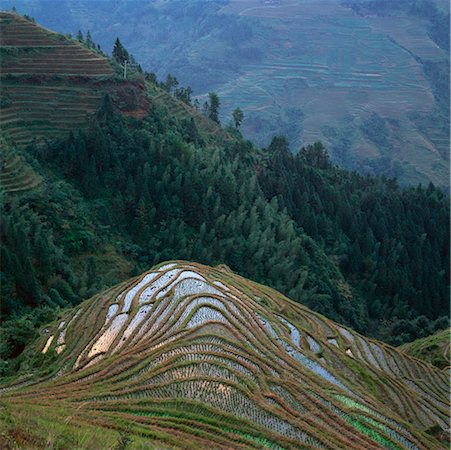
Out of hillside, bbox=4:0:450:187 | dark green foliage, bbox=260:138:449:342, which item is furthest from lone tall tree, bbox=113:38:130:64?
hillside, bbox=4:0:450:187

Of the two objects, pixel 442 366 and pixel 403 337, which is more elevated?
pixel 442 366

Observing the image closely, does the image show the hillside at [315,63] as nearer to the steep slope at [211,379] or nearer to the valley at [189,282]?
the valley at [189,282]

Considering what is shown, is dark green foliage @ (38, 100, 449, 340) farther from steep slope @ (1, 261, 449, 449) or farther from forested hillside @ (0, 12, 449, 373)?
steep slope @ (1, 261, 449, 449)

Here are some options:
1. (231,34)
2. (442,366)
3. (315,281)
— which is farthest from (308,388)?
(231,34)

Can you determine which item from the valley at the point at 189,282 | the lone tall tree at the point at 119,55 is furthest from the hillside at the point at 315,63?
the lone tall tree at the point at 119,55

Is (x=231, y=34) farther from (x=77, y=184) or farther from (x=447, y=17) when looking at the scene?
(x=77, y=184)

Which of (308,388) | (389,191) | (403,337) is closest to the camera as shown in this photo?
(308,388)
